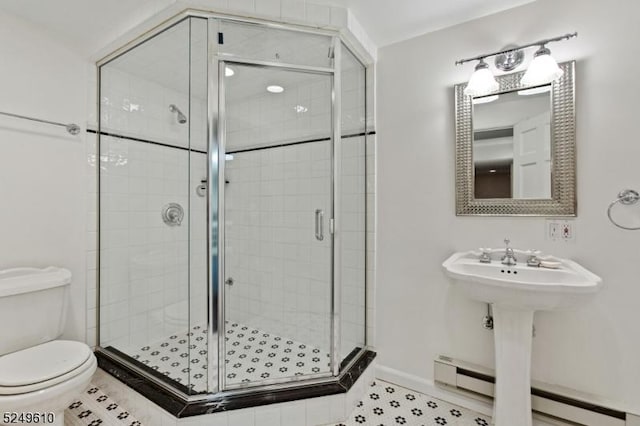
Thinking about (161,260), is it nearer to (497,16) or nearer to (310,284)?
(310,284)

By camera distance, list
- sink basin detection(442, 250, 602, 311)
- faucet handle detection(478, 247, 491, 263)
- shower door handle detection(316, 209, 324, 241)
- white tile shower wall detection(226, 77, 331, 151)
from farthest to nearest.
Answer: shower door handle detection(316, 209, 324, 241)
white tile shower wall detection(226, 77, 331, 151)
faucet handle detection(478, 247, 491, 263)
sink basin detection(442, 250, 602, 311)

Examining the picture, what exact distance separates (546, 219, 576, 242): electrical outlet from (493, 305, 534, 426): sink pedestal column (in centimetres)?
43

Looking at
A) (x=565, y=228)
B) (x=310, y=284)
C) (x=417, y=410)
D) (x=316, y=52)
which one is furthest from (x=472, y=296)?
(x=316, y=52)

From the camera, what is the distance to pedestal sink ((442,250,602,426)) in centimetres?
121

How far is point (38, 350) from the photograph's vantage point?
147 centimetres

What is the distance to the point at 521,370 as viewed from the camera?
1363 millimetres

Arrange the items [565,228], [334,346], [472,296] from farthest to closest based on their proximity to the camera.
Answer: [334,346] < [565,228] < [472,296]

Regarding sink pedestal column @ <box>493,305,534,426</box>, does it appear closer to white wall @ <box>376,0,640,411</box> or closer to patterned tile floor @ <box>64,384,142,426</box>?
white wall @ <box>376,0,640,411</box>

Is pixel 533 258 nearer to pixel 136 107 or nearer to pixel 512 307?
pixel 512 307

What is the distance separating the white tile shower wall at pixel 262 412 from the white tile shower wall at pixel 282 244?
12.3 inches

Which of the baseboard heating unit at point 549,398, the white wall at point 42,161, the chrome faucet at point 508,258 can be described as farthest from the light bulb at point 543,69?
the white wall at point 42,161

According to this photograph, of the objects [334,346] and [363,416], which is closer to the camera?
[363,416]

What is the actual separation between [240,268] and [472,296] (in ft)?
4.32

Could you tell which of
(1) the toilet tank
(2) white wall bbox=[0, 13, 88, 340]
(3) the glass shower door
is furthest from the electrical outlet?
(2) white wall bbox=[0, 13, 88, 340]
